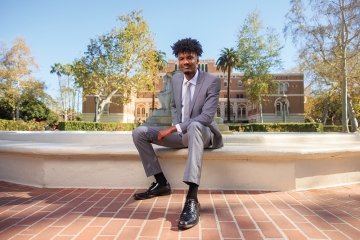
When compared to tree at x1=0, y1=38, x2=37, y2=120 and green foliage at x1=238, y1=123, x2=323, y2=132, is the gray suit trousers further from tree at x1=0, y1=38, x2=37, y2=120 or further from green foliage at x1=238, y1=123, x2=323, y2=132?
tree at x1=0, y1=38, x2=37, y2=120

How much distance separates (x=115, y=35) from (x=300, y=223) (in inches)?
1082

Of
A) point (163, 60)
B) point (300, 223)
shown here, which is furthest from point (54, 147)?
point (163, 60)

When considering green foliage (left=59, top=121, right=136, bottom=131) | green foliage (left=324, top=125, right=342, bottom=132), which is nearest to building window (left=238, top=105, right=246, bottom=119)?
Answer: green foliage (left=324, top=125, right=342, bottom=132)

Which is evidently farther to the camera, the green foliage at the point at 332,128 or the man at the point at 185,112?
the green foliage at the point at 332,128

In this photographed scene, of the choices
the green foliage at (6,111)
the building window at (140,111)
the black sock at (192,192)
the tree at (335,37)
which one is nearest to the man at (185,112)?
the black sock at (192,192)

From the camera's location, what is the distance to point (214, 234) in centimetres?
225

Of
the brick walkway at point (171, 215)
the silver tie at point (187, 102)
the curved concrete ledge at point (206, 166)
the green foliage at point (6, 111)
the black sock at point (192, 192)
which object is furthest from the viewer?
the green foliage at point (6, 111)

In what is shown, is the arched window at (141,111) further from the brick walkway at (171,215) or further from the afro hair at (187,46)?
the afro hair at (187,46)

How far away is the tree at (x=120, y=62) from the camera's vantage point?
1081 inches

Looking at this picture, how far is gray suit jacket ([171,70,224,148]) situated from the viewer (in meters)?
3.08

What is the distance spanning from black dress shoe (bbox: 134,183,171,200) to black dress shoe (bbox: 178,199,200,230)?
Answer: 772 millimetres

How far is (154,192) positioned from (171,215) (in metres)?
0.63

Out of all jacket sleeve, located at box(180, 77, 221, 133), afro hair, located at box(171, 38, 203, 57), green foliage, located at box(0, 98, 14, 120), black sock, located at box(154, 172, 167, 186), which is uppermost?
green foliage, located at box(0, 98, 14, 120)

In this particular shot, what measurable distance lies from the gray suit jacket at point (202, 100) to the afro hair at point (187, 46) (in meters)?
0.27
